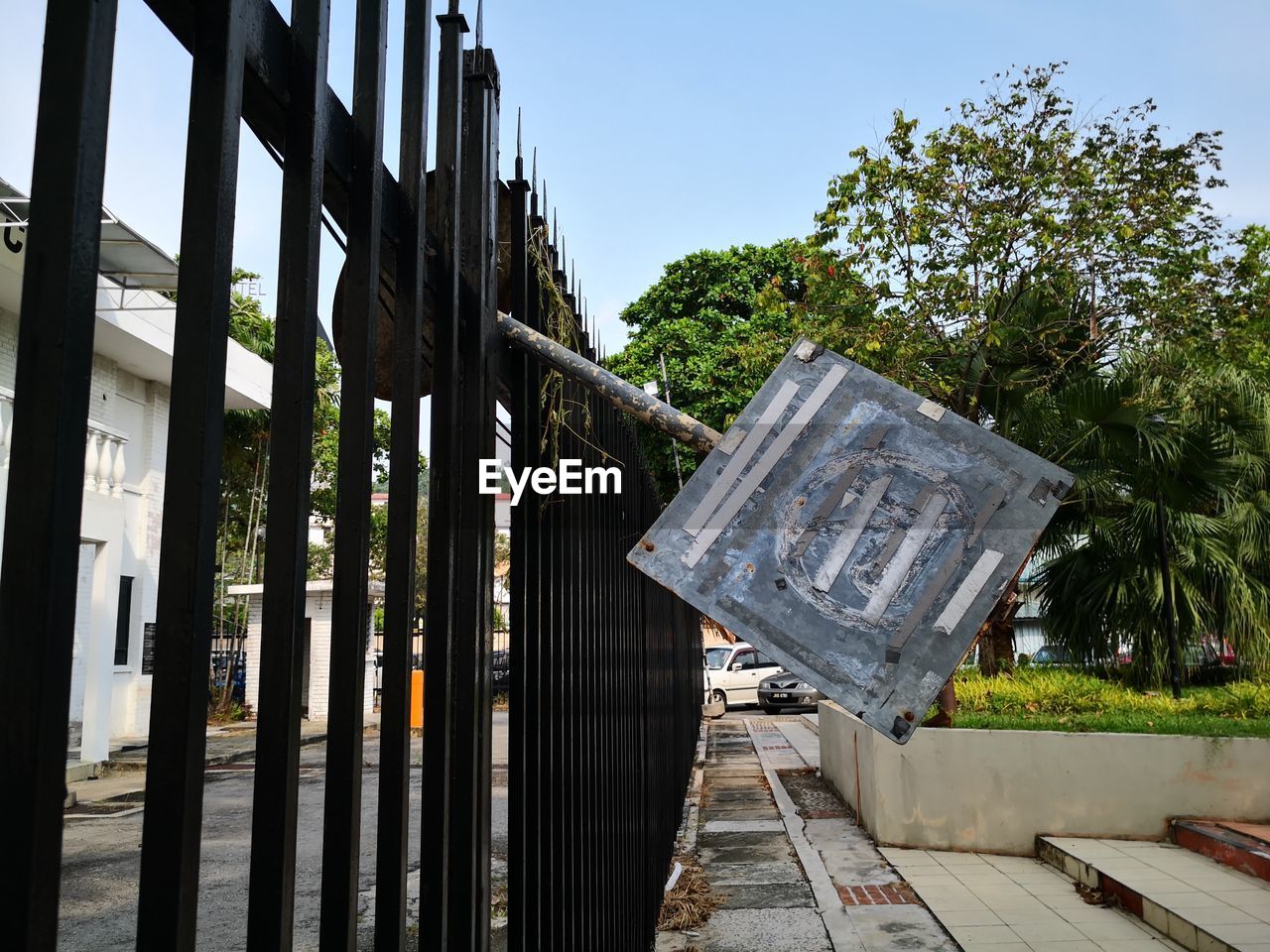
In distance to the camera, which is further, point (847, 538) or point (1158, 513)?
point (1158, 513)

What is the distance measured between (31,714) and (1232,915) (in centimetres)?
672

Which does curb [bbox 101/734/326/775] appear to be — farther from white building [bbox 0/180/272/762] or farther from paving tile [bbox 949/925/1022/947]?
paving tile [bbox 949/925/1022/947]

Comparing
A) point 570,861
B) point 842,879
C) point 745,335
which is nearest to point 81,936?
point 570,861

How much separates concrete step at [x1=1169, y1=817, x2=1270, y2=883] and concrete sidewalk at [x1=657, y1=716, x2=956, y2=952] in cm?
234

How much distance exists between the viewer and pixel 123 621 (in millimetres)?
14688

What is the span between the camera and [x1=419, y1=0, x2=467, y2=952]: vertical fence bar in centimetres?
192

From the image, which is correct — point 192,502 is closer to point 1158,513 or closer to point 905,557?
point 905,557

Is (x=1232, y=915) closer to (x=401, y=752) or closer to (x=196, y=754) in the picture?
(x=401, y=752)

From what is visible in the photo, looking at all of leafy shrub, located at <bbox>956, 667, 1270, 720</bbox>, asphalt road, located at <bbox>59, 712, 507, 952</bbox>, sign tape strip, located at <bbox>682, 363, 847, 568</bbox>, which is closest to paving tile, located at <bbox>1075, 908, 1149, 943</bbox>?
leafy shrub, located at <bbox>956, 667, 1270, 720</bbox>

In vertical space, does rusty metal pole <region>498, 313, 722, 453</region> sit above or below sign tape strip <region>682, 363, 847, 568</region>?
above

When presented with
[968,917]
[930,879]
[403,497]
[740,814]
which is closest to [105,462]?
[740,814]

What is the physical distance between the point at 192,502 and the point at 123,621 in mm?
15618

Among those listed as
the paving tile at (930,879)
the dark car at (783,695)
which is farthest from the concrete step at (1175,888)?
the dark car at (783,695)

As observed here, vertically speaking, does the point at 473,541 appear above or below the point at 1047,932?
above
